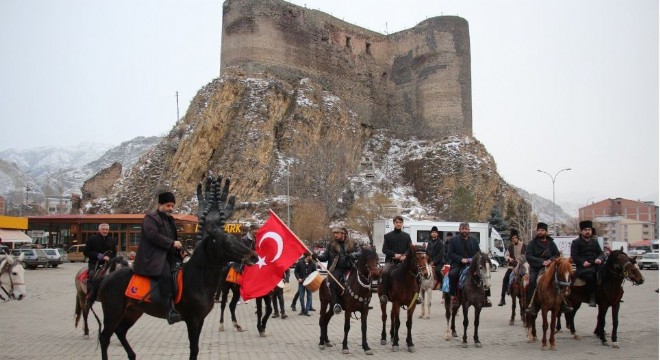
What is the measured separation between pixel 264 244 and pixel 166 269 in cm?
311

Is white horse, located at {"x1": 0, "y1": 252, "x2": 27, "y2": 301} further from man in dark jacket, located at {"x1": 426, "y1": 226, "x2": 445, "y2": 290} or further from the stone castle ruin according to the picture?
the stone castle ruin

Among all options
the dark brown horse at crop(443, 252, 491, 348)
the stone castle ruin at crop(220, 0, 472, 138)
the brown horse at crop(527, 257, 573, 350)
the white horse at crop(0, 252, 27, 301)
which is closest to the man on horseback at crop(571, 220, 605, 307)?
the brown horse at crop(527, 257, 573, 350)

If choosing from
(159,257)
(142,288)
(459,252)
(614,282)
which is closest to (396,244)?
(459,252)

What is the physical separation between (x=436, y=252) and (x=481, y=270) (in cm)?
317

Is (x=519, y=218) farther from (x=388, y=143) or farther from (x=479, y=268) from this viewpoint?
(x=479, y=268)

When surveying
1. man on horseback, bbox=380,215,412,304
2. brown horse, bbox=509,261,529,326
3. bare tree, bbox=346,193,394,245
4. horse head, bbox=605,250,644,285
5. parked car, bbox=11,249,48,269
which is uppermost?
bare tree, bbox=346,193,394,245

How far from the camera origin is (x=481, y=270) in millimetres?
11438

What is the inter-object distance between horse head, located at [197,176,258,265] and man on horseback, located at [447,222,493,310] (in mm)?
5993

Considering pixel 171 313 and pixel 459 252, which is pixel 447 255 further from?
pixel 171 313

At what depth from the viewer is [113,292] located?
27.0 feet

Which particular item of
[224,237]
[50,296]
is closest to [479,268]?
[224,237]

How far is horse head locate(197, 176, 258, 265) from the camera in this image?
7.73 metres

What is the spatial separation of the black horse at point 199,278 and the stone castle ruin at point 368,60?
63.8 m

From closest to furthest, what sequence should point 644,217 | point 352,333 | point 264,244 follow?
point 264,244 → point 352,333 → point 644,217
